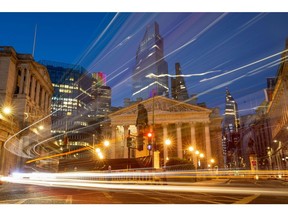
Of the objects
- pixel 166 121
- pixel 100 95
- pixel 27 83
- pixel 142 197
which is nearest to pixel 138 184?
pixel 142 197

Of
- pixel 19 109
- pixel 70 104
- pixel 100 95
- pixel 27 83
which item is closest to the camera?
pixel 19 109

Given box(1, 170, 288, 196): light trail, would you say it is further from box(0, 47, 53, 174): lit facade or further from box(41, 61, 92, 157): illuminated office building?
box(41, 61, 92, 157): illuminated office building

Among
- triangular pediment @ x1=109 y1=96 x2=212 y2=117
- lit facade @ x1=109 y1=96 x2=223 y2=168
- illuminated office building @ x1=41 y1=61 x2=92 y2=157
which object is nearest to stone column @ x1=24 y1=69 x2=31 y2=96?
lit facade @ x1=109 y1=96 x2=223 y2=168

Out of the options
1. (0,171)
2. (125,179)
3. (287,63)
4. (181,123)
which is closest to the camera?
(125,179)

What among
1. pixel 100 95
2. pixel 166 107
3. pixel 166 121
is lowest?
pixel 166 121

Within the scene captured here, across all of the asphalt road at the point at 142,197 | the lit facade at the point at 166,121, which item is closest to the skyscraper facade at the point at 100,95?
the lit facade at the point at 166,121

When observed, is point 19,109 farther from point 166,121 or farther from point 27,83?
point 166,121

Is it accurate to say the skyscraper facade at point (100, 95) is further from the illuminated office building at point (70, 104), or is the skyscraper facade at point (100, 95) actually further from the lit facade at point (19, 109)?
the lit facade at point (19, 109)

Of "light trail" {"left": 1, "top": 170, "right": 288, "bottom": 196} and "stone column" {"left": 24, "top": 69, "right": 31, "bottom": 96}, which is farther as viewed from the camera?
"stone column" {"left": 24, "top": 69, "right": 31, "bottom": 96}

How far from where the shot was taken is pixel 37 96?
58.7m
